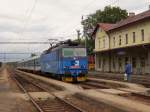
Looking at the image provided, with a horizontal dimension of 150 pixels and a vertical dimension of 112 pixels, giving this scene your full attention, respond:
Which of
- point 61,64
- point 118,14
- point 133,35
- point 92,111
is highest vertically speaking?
point 118,14

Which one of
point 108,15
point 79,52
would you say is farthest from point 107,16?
point 79,52

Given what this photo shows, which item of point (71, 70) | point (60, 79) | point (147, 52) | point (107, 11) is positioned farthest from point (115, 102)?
point (107, 11)

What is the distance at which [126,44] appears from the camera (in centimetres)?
5288

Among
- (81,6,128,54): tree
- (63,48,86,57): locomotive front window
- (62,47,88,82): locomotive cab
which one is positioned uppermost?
(81,6,128,54): tree

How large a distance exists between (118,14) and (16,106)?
232 ft

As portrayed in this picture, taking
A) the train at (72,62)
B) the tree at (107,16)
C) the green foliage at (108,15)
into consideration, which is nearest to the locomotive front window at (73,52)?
the train at (72,62)

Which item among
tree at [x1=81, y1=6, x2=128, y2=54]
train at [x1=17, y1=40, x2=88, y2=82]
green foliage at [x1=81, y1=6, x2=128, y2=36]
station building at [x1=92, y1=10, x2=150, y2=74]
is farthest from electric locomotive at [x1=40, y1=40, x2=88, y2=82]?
green foliage at [x1=81, y1=6, x2=128, y2=36]

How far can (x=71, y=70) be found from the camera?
101 feet

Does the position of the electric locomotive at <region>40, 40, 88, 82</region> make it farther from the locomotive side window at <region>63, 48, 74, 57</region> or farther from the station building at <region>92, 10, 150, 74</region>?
the station building at <region>92, 10, 150, 74</region>

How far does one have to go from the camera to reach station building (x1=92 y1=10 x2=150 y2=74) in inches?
1821

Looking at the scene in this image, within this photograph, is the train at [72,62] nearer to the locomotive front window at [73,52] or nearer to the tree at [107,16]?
the locomotive front window at [73,52]

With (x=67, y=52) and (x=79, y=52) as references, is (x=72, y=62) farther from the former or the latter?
(x=79, y=52)

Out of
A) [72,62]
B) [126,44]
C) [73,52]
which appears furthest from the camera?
[126,44]

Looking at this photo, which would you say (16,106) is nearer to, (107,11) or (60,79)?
(60,79)
